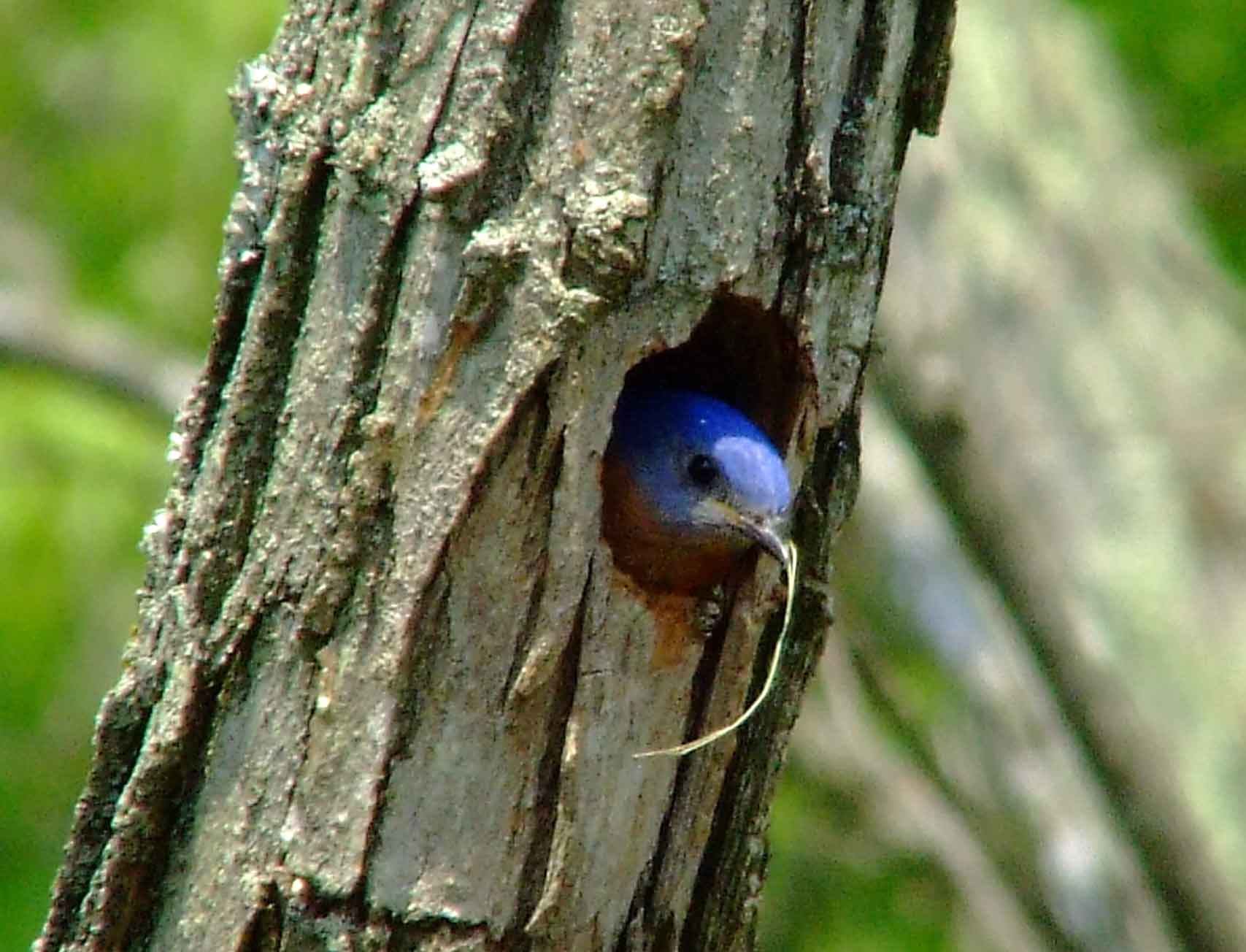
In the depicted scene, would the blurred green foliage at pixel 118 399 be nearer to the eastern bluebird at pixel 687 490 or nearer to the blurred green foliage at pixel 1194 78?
the blurred green foliage at pixel 1194 78

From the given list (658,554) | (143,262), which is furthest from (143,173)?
(658,554)

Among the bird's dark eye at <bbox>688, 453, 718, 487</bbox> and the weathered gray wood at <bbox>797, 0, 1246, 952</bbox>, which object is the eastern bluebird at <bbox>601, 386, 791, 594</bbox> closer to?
the bird's dark eye at <bbox>688, 453, 718, 487</bbox>

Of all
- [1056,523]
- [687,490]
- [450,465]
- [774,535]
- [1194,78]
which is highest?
[1194,78]

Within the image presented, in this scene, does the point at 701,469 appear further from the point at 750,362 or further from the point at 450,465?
the point at 450,465

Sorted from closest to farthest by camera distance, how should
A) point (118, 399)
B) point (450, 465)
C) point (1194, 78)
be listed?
point (450, 465), point (118, 399), point (1194, 78)

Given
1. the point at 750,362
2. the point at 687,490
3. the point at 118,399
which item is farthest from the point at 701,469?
the point at 118,399

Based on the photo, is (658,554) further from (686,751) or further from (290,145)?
(290,145)

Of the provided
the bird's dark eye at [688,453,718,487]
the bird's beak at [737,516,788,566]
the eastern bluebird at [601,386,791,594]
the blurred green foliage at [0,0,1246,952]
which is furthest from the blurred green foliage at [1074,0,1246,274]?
the bird's beak at [737,516,788,566]
